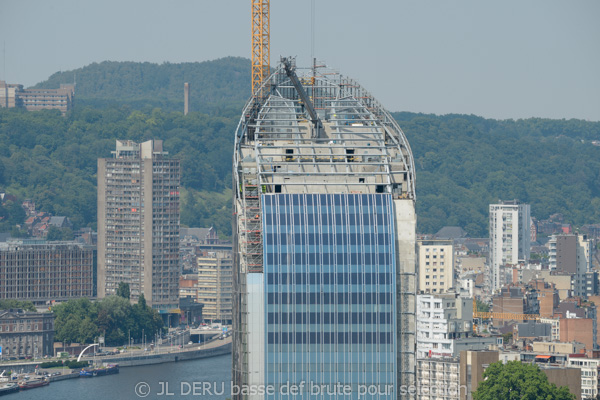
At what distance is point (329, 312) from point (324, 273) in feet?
7.04

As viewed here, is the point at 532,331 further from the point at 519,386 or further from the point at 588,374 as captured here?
the point at 519,386

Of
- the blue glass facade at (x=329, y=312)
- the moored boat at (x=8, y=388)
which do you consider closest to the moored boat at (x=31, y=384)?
the moored boat at (x=8, y=388)

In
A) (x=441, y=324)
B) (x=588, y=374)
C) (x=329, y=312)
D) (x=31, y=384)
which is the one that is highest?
(x=329, y=312)

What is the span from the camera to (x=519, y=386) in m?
127

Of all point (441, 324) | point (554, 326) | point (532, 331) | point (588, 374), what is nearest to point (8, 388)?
point (532, 331)

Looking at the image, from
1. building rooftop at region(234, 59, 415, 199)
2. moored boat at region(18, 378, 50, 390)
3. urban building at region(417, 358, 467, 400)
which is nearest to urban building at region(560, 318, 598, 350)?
urban building at region(417, 358, 467, 400)

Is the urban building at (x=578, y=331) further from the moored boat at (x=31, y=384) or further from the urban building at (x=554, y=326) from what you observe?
the moored boat at (x=31, y=384)

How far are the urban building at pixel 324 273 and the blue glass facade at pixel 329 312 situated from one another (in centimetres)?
5

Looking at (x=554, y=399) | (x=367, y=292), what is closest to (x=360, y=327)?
(x=367, y=292)

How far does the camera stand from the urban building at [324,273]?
10275 centimetres

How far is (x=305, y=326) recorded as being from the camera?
103 metres

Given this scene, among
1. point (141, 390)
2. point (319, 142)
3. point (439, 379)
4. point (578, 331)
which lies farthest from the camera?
point (141, 390)

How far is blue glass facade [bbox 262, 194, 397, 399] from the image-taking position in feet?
337

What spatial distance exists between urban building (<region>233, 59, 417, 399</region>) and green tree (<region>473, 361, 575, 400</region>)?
24142mm
